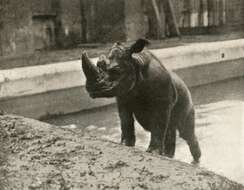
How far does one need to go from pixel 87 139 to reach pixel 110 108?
15.2 feet

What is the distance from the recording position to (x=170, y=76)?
334cm

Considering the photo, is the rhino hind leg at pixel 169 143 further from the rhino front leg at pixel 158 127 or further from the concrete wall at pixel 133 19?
the concrete wall at pixel 133 19

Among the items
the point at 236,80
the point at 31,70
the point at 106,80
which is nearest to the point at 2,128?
the point at 106,80

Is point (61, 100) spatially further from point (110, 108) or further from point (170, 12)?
point (170, 12)

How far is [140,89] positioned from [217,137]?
2073 mm

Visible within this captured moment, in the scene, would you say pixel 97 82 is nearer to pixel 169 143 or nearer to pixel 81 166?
pixel 169 143

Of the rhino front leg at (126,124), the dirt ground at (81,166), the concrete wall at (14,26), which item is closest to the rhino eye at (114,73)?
the rhino front leg at (126,124)

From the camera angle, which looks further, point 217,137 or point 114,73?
point 217,137

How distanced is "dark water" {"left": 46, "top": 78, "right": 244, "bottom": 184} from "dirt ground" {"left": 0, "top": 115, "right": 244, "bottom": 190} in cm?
221

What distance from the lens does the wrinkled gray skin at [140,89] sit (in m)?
2.93

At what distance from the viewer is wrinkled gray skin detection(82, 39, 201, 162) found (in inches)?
115

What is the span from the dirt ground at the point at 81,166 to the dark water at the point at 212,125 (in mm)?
2207

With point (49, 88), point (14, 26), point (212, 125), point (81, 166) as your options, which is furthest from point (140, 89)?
point (14, 26)

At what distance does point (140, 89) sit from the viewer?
3139mm
